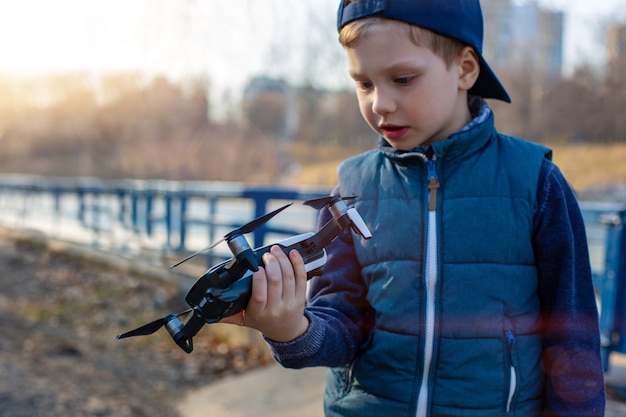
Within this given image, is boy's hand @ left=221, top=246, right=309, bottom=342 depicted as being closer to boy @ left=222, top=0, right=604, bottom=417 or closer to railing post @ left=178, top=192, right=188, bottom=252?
boy @ left=222, top=0, right=604, bottom=417

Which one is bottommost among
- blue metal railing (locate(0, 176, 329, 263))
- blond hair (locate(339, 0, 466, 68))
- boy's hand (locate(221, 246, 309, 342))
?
blue metal railing (locate(0, 176, 329, 263))

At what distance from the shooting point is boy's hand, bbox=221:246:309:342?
48.1 inches

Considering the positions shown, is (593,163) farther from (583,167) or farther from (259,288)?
(259,288)

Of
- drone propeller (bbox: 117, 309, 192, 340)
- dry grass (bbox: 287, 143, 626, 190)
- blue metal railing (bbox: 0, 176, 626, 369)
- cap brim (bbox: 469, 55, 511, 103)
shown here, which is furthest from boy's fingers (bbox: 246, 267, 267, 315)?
dry grass (bbox: 287, 143, 626, 190)

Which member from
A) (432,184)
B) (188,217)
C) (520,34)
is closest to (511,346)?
(432,184)

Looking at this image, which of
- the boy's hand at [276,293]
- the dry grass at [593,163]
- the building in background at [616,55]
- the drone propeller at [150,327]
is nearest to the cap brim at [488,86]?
the boy's hand at [276,293]

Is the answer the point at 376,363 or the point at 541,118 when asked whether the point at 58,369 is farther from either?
the point at 541,118

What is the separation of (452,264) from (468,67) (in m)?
0.47

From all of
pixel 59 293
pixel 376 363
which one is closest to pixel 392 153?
pixel 376 363

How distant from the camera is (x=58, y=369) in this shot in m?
4.59

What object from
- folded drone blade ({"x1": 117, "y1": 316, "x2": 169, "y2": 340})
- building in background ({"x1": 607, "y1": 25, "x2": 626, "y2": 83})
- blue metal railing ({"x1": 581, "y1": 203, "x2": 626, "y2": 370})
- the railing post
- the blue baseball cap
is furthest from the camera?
building in background ({"x1": 607, "y1": 25, "x2": 626, "y2": 83})

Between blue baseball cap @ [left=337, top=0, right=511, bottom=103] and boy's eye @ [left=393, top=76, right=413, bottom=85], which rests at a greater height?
blue baseball cap @ [left=337, top=0, right=511, bottom=103]

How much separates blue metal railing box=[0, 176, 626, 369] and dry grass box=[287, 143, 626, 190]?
26.0ft

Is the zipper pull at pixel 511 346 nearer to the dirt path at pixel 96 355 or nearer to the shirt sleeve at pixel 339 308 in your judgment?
the shirt sleeve at pixel 339 308
